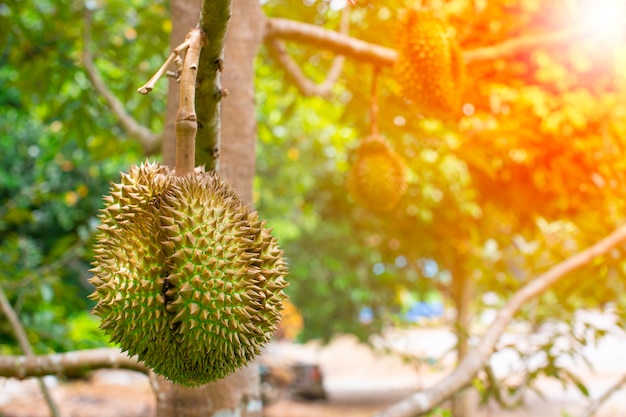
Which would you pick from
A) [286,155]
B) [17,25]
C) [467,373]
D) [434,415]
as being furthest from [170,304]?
[286,155]

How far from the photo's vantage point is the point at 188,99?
983mm

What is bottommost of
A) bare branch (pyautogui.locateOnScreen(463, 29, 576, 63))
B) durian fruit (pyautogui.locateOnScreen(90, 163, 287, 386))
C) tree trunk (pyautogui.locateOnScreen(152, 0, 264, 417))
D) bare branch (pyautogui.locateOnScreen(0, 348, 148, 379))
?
bare branch (pyautogui.locateOnScreen(0, 348, 148, 379))

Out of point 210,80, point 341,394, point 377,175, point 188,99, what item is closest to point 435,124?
point 377,175

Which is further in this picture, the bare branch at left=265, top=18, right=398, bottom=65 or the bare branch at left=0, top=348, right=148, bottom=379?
the bare branch at left=265, top=18, right=398, bottom=65

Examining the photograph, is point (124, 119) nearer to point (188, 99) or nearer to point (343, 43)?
point (343, 43)

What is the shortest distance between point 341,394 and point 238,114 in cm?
921

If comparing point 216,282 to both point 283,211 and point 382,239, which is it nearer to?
point 382,239

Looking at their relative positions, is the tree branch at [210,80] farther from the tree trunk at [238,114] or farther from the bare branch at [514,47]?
the bare branch at [514,47]

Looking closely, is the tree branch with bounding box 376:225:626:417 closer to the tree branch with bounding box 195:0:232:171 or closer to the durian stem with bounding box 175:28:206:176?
the tree branch with bounding box 195:0:232:171

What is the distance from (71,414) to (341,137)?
3.98 metres

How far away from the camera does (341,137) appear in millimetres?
4941

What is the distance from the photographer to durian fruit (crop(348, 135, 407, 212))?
8.51ft

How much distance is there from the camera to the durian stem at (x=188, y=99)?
97 cm

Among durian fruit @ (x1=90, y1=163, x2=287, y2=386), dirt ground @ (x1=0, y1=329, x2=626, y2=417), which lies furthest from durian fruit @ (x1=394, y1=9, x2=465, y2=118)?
dirt ground @ (x1=0, y1=329, x2=626, y2=417)
